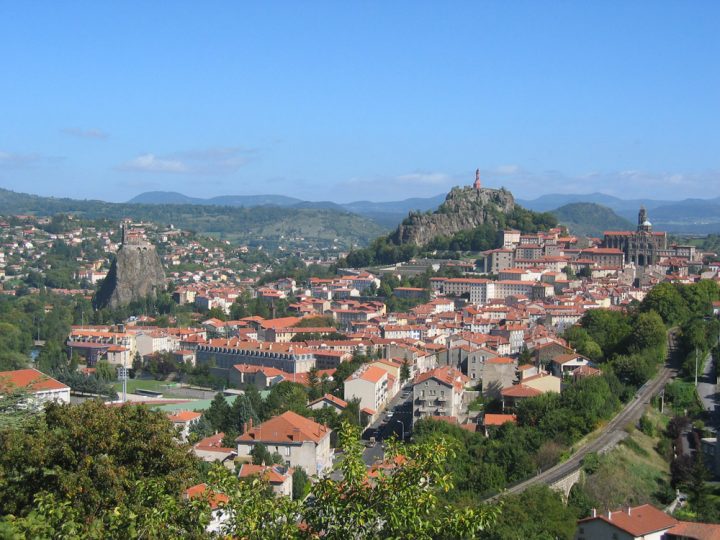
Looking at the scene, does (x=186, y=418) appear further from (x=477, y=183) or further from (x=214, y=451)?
(x=477, y=183)

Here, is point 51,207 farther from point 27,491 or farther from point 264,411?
point 27,491

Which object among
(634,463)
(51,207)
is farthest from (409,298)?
(51,207)

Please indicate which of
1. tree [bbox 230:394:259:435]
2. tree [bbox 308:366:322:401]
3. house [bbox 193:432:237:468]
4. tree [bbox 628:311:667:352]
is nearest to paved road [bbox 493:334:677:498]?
tree [bbox 628:311:667:352]

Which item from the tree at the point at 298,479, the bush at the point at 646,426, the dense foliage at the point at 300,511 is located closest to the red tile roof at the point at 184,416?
the tree at the point at 298,479

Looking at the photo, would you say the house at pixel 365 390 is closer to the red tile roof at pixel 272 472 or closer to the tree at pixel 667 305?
the red tile roof at pixel 272 472

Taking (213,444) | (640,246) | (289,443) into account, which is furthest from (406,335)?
(640,246)

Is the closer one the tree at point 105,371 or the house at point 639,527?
the house at point 639,527

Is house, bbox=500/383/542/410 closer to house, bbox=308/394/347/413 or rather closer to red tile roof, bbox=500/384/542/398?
red tile roof, bbox=500/384/542/398
